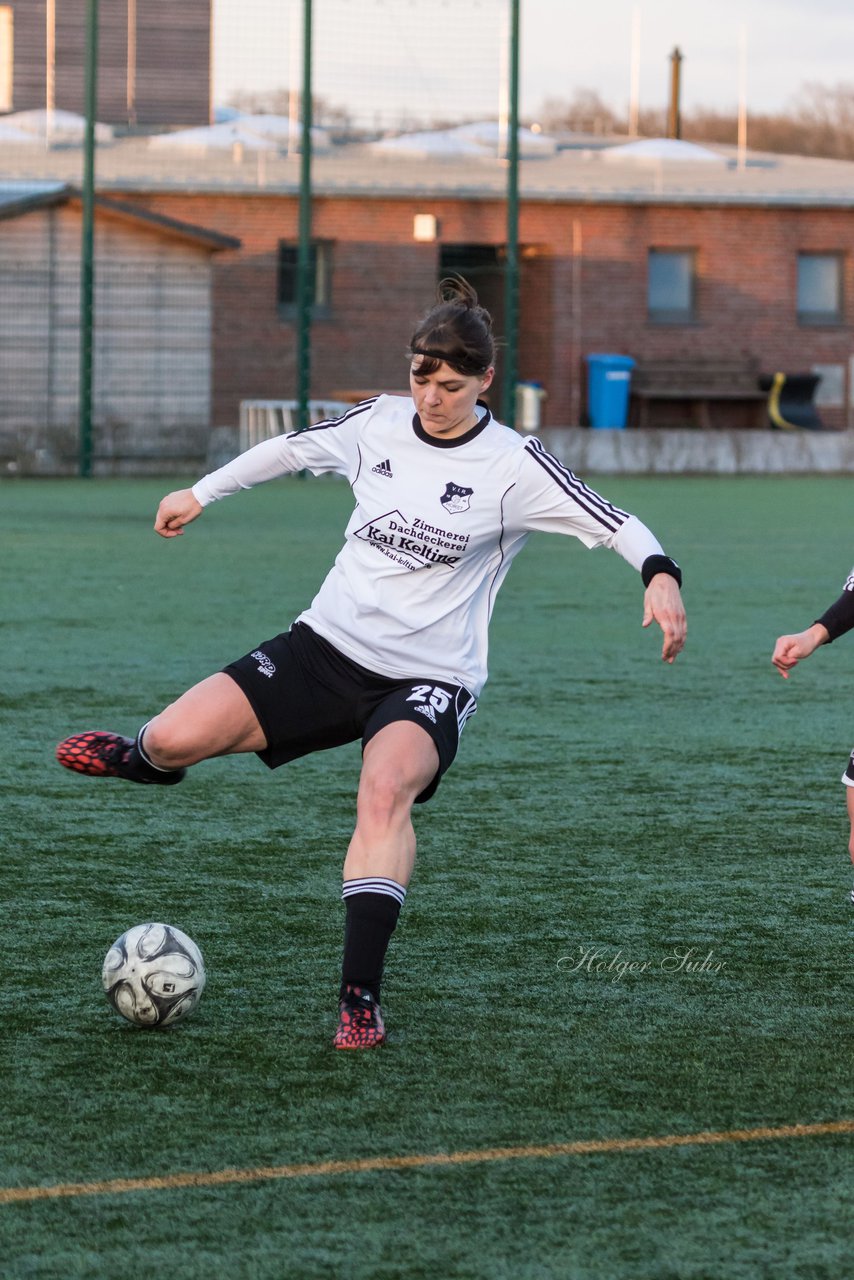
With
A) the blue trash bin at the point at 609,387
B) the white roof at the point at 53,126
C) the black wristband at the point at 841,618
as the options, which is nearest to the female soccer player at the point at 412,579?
the black wristband at the point at 841,618

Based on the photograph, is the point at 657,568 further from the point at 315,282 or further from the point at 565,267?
the point at 565,267

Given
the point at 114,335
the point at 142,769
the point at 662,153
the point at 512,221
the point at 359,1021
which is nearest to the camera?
the point at 359,1021

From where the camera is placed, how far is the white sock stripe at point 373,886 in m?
4.24

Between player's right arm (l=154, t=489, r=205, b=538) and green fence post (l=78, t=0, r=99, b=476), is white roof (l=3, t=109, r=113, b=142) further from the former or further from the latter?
player's right arm (l=154, t=489, r=205, b=538)

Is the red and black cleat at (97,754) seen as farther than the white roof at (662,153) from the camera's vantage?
No

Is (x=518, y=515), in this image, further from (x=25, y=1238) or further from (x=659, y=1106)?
(x=25, y=1238)

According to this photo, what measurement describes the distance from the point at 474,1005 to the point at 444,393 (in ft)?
4.48

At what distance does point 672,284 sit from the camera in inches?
1518

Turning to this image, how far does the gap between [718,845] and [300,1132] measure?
285 centimetres

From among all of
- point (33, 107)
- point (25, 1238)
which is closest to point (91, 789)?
point (25, 1238)

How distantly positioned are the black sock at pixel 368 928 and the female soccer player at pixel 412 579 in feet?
0.43

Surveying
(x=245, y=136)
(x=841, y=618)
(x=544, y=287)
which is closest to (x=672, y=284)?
(x=544, y=287)

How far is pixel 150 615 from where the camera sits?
12.0m

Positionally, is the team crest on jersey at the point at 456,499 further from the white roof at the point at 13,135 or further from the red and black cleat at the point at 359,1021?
the white roof at the point at 13,135
